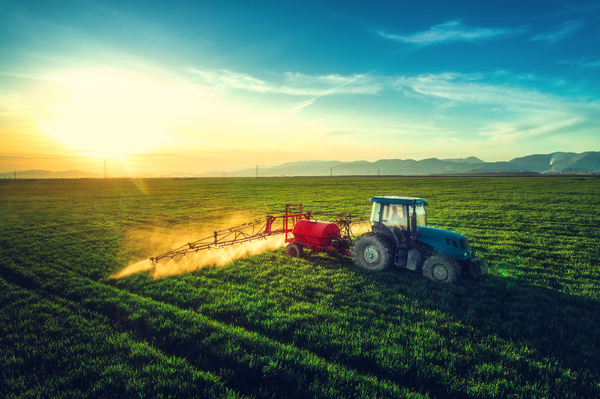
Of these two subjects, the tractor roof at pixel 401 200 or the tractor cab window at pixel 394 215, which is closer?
the tractor roof at pixel 401 200

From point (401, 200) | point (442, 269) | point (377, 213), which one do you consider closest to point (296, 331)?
point (442, 269)

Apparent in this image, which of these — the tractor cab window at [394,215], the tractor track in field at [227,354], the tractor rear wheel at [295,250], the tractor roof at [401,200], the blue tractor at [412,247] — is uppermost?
the tractor roof at [401,200]

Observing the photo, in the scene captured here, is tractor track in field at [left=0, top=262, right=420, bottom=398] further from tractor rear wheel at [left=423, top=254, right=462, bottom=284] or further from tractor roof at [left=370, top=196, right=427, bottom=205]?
tractor roof at [left=370, top=196, right=427, bottom=205]

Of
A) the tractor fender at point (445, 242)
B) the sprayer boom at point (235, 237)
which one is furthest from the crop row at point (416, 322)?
the sprayer boom at point (235, 237)

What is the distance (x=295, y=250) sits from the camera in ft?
38.7

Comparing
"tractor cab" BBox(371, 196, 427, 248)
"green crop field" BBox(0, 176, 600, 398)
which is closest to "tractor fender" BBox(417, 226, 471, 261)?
"tractor cab" BBox(371, 196, 427, 248)

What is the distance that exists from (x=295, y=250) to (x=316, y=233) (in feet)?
3.90

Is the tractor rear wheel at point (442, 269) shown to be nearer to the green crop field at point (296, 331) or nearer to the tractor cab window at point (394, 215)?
the green crop field at point (296, 331)

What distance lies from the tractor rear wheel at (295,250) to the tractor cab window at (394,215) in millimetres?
3410

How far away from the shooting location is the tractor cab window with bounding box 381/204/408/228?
980 centimetres

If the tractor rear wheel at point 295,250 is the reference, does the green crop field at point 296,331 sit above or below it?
below

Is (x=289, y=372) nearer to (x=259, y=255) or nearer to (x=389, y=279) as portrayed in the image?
(x=389, y=279)

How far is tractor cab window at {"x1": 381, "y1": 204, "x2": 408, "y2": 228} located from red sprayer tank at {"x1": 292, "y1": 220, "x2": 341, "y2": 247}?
205 centimetres

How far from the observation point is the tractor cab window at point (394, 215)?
9.80 m
